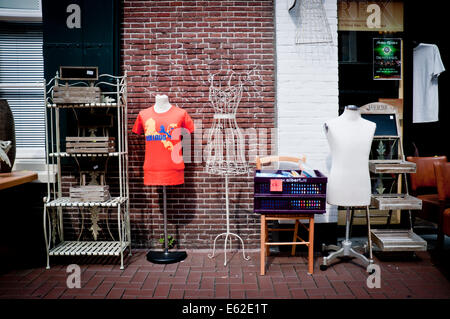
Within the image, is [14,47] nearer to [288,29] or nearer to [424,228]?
[288,29]

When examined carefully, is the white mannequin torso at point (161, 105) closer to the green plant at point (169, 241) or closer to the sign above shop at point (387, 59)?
the green plant at point (169, 241)

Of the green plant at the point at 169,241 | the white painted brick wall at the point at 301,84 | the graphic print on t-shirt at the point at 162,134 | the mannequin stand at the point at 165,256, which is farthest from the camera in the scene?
the green plant at the point at 169,241

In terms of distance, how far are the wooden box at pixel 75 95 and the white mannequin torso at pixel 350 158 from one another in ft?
8.82

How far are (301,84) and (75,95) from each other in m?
2.76

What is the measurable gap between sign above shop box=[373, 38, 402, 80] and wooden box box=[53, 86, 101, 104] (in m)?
3.97

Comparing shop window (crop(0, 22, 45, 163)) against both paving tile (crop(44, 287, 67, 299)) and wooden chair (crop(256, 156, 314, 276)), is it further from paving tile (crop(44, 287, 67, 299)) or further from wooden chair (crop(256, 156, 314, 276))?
wooden chair (crop(256, 156, 314, 276))

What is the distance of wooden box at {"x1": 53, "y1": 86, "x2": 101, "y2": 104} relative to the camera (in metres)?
3.94

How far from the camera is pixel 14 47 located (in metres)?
4.68

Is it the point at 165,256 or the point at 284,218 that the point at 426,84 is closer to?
the point at 284,218

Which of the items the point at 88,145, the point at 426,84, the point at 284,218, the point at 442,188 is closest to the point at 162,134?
the point at 88,145

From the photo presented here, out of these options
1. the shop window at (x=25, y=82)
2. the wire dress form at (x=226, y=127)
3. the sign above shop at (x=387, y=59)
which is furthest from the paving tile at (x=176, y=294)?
the sign above shop at (x=387, y=59)

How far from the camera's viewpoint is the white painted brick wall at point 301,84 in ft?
14.5

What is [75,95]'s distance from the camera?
3957 millimetres
